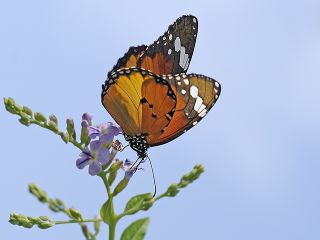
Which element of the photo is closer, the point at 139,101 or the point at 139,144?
the point at 139,144

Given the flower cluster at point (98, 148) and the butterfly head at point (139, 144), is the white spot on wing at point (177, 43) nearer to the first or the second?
the butterfly head at point (139, 144)

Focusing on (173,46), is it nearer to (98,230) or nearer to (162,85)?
(162,85)

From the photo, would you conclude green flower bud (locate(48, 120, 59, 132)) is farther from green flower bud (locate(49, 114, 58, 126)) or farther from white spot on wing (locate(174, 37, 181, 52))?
white spot on wing (locate(174, 37, 181, 52))

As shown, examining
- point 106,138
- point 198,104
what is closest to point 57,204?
point 106,138

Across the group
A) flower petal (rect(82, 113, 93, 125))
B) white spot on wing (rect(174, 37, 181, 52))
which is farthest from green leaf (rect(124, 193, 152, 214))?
white spot on wing (rect(174, 37, 181, 52))

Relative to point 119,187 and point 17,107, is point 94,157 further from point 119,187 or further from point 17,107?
point 17,107

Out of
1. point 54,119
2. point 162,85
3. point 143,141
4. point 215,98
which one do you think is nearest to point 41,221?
point 54,119
